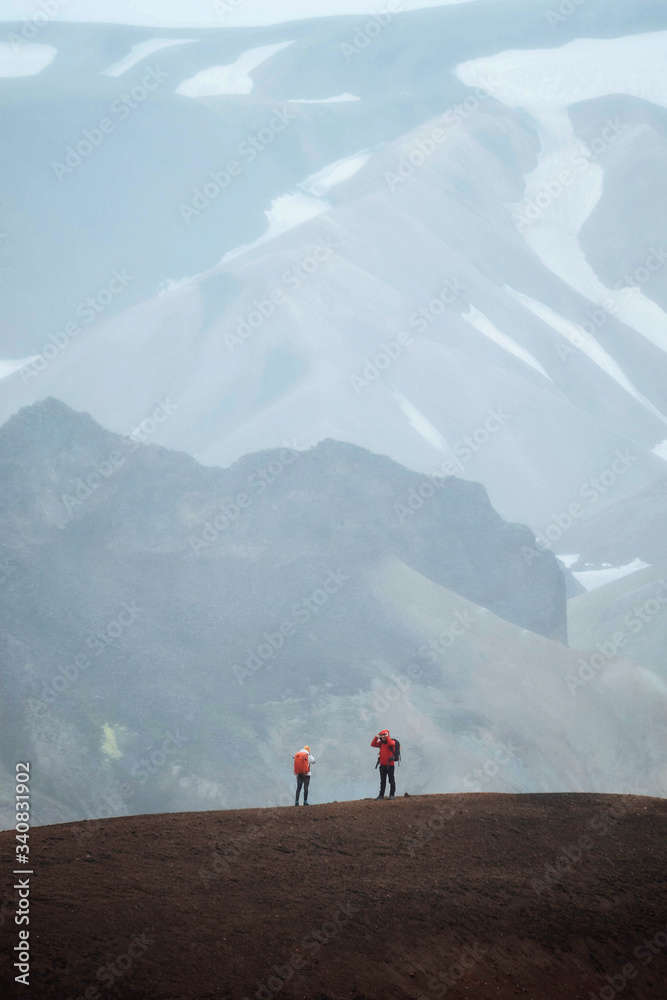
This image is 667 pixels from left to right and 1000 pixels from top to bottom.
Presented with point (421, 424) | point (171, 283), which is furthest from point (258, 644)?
point (171, 283)

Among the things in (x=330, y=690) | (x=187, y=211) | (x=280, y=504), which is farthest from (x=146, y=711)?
(x=187, y=211)

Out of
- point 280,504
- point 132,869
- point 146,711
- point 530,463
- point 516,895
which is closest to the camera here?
point 132,869

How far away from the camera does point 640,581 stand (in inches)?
3209

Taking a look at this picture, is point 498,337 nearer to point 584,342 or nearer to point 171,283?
point 584,342

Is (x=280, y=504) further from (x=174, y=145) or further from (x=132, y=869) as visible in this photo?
(x=174, y=145)

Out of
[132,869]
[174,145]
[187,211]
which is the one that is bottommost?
[132,869]

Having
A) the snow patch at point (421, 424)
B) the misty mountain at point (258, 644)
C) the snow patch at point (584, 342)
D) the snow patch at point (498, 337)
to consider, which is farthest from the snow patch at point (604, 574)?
the snow patch at point (584, 342)

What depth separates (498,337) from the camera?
122062mm

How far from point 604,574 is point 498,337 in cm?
3957

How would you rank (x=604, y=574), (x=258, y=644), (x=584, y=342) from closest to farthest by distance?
(x=258, y=644) < (x=604, y=574) < (x=584, y=342)

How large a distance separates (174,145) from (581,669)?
109744 millimetres

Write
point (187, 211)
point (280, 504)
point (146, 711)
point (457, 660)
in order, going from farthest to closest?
point (187, 211) < point (280, 504) < point (457, 660) < point (146, 711)

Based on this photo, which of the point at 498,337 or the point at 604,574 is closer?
the point at 604,574

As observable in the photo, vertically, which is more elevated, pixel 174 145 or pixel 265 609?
pixel 174 145
